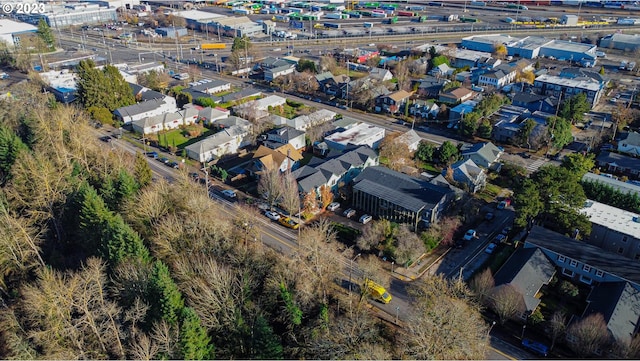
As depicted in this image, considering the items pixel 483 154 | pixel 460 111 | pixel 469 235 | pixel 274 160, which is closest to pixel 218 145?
pixel 274 160

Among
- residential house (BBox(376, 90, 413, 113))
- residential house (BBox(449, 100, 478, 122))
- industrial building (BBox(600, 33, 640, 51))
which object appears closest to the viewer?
residential house (BBox(449, 100, 478, 122))

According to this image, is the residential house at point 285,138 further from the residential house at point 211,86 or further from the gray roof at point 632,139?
the gray roof at point 632,139

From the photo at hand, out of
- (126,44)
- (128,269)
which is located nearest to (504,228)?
(128,269)

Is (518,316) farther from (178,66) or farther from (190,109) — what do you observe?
(178,66)

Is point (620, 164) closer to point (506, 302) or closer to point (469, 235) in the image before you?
point (469, 235)

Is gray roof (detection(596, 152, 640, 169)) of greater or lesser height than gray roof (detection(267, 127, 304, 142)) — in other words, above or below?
below

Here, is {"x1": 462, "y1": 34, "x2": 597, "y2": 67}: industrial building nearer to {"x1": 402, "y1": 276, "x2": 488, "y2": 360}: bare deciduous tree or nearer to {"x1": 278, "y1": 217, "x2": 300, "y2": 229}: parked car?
{"x1": 278, "y1": 217, "x2": 300, "y2": 229}: parked car

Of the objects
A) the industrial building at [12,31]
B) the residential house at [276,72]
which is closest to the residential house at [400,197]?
the residential house at [276,72]

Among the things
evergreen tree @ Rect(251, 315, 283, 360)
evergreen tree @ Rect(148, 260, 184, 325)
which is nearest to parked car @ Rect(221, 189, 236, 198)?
evergreen tree @ Rect(148, 260, 184, 325)
